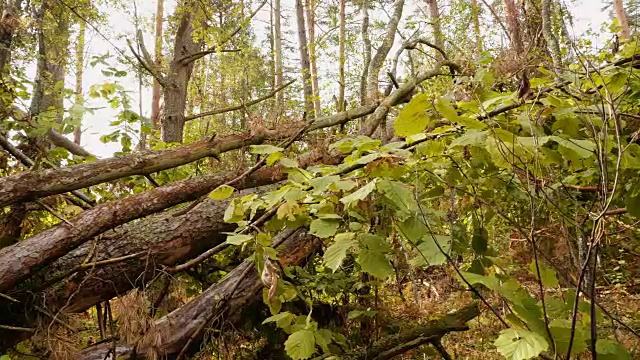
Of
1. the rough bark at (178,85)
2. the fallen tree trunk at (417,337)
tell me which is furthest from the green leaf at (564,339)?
the rough bark at (178,85)

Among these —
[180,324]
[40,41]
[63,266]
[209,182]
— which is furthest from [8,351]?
[40,41]

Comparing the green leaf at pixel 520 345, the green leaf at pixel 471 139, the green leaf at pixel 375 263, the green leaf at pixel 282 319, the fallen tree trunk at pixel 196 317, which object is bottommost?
the fallen tree trunk at pixel 196 317

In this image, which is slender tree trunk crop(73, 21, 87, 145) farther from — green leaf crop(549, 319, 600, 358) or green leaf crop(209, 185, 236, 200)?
green leaf crop(549, 319, 600, 358)

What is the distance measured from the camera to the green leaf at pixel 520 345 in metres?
1.00

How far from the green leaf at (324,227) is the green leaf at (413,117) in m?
0.45

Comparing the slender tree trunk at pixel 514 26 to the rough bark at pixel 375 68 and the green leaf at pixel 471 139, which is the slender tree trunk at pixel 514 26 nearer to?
the rough bark at pixel 375 68

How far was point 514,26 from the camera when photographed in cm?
533

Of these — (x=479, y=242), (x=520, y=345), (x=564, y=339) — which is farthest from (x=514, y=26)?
Result: (x=520, y=345)

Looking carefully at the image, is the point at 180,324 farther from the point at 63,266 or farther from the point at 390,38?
the point at 390,38

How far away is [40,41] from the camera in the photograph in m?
7.35

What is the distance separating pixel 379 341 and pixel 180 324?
1.36m

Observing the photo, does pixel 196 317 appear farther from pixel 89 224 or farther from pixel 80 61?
pixel 80 61

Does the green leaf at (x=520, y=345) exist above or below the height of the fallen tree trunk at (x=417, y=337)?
above

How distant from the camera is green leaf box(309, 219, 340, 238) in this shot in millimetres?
1501
